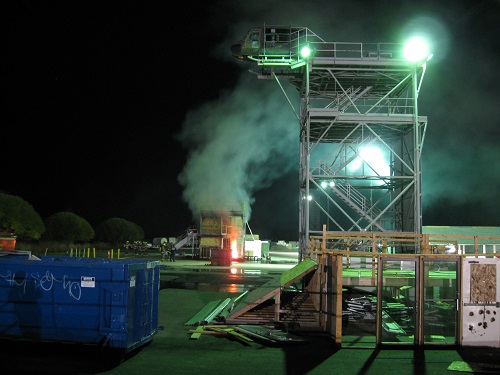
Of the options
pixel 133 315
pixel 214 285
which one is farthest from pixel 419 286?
pixel 214 285

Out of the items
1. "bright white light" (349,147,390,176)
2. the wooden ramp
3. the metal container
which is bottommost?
the metal container

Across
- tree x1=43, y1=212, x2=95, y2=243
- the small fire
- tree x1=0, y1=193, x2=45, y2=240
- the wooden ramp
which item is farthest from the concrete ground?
tree x1=43, y1=212, x2=95, y2=243

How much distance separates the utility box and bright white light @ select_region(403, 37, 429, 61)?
17668 mm

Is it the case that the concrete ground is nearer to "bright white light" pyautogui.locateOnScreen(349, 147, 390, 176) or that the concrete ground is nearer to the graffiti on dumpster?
the graffiti on dumpster

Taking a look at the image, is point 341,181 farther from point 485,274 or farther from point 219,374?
point 219,374

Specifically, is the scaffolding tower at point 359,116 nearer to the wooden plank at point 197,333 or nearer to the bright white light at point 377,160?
the bright white light at point 377,160

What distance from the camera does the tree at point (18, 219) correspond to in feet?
139

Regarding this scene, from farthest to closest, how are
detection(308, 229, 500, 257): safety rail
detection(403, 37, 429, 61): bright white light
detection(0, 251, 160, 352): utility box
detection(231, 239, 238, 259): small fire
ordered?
detection(231, 239, 238, 259): small fire, detection(403, 37, 429, 61): bright white light, detection(308, 229, 500, 257): safety rail, detection(0, 251, 160, 352): utility box

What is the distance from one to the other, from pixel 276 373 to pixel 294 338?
2.49m

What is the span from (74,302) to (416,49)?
18.9 m

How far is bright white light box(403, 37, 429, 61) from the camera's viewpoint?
21.6 meters

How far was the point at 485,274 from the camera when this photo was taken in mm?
10016

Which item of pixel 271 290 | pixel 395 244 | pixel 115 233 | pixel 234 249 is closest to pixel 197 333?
pixel 271 290

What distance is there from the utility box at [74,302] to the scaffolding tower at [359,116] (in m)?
14.2
